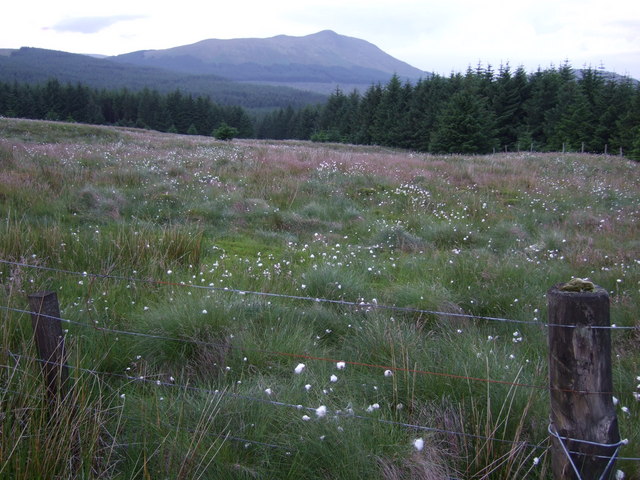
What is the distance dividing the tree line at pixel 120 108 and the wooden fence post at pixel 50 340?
242 feet

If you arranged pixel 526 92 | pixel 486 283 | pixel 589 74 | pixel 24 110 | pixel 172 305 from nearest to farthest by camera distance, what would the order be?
pixel 172 305, pixel 486 283, pixel 589 74, pixel 526 92, pixel 24 110

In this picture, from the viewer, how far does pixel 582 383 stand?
2.29 m

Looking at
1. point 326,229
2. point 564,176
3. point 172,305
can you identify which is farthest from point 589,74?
point 172,305

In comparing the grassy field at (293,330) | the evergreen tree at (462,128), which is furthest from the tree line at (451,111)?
the grassy field at (293,330)

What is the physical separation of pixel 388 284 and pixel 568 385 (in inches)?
156

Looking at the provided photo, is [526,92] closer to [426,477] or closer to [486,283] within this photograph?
[486,283]

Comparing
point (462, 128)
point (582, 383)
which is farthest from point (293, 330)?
point (462, 128)

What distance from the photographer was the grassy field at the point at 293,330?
2766 mm

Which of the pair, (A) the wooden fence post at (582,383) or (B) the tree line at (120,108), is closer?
(A) the wooden fence post at (582,383)

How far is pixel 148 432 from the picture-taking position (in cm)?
296

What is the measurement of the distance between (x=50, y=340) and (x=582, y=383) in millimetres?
2963

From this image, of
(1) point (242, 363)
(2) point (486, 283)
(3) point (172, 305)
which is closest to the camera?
(1) point (242, 363)

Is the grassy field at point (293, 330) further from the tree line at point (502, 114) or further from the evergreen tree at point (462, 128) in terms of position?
the evergreen tree at point (462, 128)

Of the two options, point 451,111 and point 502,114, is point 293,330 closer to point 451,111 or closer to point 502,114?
point 451,111
